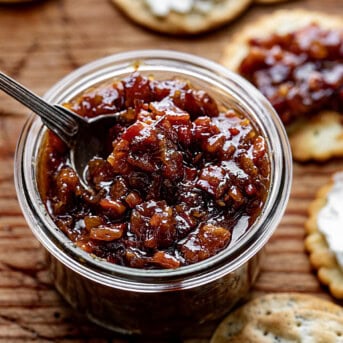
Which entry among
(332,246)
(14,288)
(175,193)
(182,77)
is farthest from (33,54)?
(332,246)

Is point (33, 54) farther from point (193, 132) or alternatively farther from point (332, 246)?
point (332, 246)

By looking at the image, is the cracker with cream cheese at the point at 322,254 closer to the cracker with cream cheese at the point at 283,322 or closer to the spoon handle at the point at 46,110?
the cracker with cream cheese at the point at 283,322

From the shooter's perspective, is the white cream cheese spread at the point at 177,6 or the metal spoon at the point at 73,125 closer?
the metal spoon at the point at 73,125

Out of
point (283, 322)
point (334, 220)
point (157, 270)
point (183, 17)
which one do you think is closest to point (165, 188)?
point (157, 270)

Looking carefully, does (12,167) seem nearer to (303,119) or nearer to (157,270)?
(157,270)

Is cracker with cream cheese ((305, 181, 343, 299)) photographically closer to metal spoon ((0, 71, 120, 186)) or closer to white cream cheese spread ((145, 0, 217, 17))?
metal spoon ((0, 71, 120, 186))

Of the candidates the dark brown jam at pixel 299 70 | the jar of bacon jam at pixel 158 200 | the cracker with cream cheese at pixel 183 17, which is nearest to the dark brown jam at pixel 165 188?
the jar of bacon jam at pixel 158 200

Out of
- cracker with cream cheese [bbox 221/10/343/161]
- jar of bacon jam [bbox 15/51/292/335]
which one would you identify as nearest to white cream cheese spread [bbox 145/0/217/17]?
cracker with cream cheese [bbox 221/10/343/161]
